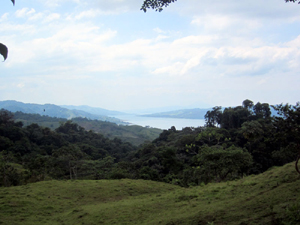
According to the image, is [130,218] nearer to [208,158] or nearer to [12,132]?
[208,158]

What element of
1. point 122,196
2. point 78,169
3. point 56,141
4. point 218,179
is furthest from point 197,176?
point 56,141

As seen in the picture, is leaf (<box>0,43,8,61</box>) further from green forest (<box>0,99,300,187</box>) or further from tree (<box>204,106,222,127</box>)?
tree (<box>204,106,222,127</box>)

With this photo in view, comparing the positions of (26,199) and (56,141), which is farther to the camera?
(56,141)

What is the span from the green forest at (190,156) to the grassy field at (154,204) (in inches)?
63.9

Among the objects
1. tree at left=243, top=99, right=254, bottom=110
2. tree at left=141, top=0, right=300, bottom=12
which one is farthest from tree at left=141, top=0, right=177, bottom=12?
tree at left=243, top=99, right=254, bottom=110

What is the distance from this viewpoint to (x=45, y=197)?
1080 centimetres

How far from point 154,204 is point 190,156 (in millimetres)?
22976

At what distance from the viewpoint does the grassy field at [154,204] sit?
535 centimetres

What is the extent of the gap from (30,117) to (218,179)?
125497 millimetres

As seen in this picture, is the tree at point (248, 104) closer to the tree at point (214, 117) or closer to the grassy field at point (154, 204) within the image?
the tree at point (214, 117)

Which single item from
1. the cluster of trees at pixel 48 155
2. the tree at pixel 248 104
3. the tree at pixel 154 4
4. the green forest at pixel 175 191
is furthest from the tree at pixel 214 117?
the tree at pixel 154 4

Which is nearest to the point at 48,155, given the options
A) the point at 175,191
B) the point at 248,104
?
the point at 175,191

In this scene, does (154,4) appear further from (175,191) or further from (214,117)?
(214,117)

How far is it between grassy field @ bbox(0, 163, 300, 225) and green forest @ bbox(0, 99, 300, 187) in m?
1.62
